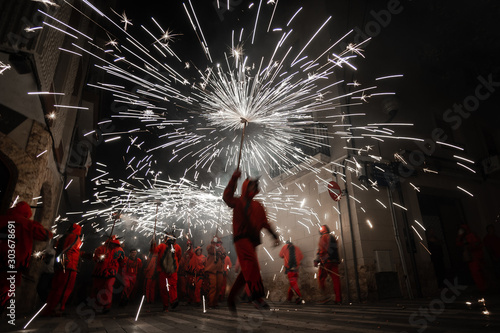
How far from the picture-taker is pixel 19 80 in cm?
516

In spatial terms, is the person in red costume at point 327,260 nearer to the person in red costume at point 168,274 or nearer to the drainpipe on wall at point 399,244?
the drainpipe on wall at point 399,244

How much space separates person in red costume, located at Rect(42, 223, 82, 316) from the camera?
5227 mm

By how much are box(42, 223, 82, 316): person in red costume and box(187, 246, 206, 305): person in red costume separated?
4061 mm

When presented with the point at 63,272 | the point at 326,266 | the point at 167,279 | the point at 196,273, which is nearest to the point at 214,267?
the point at 196,273

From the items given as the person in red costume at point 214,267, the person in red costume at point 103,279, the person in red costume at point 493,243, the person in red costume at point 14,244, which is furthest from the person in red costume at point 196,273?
the person in red costume at point 493,243

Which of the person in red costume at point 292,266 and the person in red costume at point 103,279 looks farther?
the person in red costume at point 292,266

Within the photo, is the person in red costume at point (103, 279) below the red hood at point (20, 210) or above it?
below

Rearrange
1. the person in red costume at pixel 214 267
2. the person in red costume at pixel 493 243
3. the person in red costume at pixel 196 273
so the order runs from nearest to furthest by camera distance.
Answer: the person in red costume at pixel 214 267
the person in red costume at pixel 493 243
the person in red costume at pixel 196 273

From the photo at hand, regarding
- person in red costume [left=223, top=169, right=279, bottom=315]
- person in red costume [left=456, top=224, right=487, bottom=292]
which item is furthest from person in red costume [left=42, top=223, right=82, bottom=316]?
person in red costume [left=456, top=224, right=487, bottom=292]

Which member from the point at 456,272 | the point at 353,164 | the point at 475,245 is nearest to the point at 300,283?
the point at 353,164

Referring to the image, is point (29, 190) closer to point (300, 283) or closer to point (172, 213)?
point (300, 283)

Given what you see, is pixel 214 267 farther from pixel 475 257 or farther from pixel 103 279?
pixel 475 257

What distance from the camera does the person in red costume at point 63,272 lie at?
5.23m

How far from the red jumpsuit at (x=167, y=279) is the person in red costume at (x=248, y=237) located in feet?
11.2
